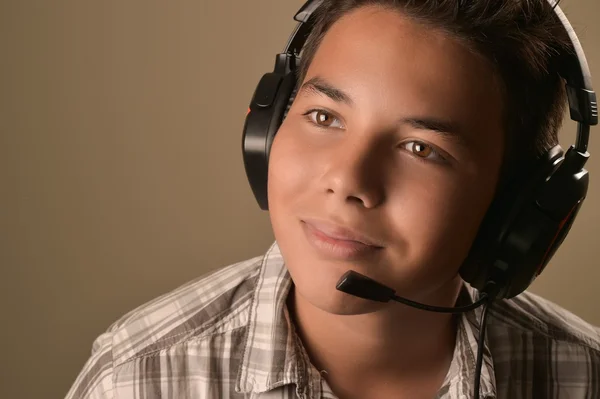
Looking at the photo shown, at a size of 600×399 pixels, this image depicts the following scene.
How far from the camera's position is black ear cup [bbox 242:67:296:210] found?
3.88ft

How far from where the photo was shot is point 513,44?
1177 mm

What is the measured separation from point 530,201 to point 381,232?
0.21 m

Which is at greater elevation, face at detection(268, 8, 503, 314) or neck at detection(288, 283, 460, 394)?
face at detection(268, 8, 503, 314)

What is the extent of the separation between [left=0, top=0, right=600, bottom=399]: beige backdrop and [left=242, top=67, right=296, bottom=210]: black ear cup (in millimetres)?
486

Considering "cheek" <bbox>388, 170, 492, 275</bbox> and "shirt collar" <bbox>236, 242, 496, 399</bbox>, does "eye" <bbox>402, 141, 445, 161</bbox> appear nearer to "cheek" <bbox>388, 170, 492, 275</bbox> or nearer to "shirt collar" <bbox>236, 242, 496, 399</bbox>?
"cheek" <bbox>388, 170, 492, 275</bbox>

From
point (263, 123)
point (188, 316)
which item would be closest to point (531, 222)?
point (263, 123)

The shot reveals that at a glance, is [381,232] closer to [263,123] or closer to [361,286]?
[361,286]

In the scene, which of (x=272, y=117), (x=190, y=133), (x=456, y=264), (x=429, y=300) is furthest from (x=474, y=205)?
(x=190, y=133)

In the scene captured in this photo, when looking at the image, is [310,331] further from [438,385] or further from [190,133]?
[190,133]

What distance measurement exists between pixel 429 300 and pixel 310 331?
0.19 meters

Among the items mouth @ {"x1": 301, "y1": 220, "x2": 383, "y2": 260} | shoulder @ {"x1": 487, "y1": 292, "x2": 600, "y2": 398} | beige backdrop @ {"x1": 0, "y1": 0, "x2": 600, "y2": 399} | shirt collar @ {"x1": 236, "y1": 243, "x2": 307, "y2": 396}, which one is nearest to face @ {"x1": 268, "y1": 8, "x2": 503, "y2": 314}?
mouth @ {"x1": 301, "y1": 220, "x2": 383, "y2": 260}

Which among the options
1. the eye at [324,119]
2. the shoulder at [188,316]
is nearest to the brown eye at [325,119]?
the eye at [324,119]

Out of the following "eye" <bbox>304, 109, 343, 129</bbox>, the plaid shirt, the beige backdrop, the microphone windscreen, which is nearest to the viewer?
the microphone windscreen

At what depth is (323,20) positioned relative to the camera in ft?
4.10
